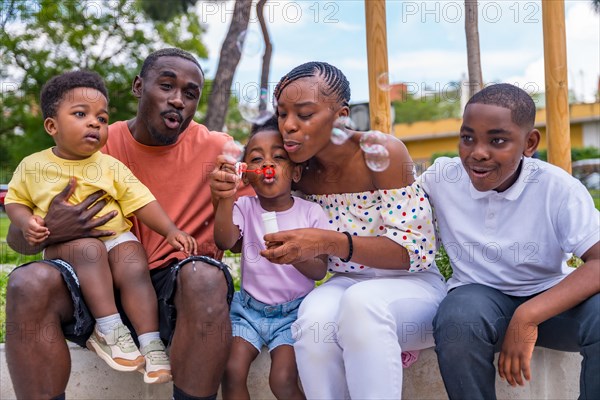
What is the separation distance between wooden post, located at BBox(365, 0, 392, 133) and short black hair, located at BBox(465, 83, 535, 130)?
148 centimetres

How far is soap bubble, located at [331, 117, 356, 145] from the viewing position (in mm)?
2514

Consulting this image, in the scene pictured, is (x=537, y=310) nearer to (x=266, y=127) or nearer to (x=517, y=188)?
(x=517, y=188)

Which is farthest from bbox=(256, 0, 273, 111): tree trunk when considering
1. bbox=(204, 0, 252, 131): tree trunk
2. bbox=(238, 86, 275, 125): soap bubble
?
bbox=(204, 0, 252, 131): tree trunk

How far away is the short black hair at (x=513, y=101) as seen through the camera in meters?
2.32

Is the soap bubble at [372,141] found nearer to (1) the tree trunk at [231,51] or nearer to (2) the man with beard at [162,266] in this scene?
(2) the man with beard at [162,266]

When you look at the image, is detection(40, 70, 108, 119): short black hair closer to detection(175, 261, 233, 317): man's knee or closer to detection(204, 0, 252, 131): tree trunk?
detection(175, 261, 233, 317): man's knee

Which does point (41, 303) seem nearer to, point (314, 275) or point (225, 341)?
point (225, 341)

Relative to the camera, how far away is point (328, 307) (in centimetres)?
229

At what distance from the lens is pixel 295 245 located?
223 cm

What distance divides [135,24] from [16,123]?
4.70 m

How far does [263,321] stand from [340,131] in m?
0.76

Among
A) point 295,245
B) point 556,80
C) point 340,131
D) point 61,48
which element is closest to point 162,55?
point 340,131

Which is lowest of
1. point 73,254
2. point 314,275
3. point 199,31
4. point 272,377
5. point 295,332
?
point 272,377

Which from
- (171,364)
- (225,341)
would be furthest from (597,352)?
(171,364)
